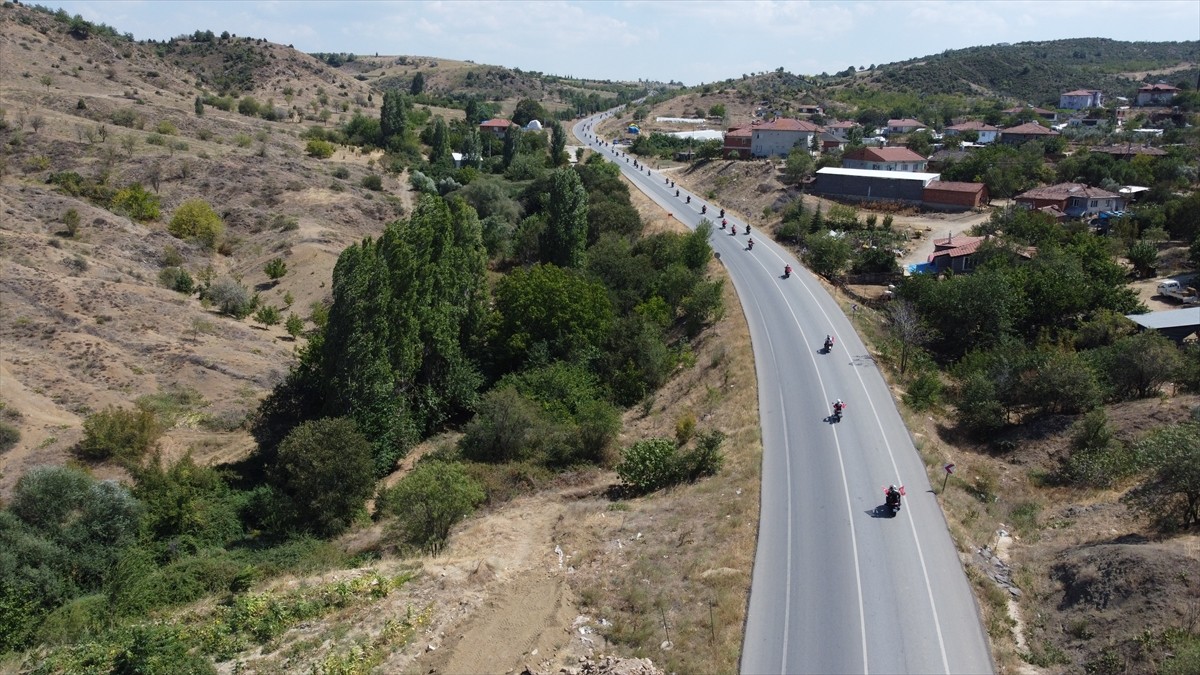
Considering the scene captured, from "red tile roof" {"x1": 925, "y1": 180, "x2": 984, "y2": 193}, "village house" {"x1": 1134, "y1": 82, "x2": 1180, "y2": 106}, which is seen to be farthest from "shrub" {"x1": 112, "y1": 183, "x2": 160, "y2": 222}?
"village house" {"x1": 1134, "y1": 82, "x2": 1180, "y2": 106}

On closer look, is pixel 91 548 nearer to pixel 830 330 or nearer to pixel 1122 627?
pixel 1122 627

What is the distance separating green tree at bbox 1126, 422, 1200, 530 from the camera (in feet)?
71.3

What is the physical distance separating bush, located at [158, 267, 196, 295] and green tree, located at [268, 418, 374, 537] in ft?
92.2

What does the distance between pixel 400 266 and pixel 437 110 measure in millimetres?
133877

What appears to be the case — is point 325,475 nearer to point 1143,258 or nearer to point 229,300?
point 229,300

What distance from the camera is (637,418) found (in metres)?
38.2

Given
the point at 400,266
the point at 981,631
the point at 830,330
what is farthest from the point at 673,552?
the point at 830,330

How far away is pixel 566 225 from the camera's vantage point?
Result: 54.0m

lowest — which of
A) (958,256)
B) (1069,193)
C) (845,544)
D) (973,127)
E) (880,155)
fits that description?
(845,544)

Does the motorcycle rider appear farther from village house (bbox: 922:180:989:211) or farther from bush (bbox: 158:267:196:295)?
village house (bbox: 922:180:989:211)

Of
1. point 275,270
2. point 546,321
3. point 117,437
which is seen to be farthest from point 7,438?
point 275,270

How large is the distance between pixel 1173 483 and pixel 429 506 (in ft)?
74.8

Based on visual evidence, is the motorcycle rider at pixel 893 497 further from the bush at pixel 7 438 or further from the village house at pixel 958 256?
the village house at pixel 958 256

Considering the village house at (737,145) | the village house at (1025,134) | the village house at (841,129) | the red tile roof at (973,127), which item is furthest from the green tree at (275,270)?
the red tile roof at (973,127)
